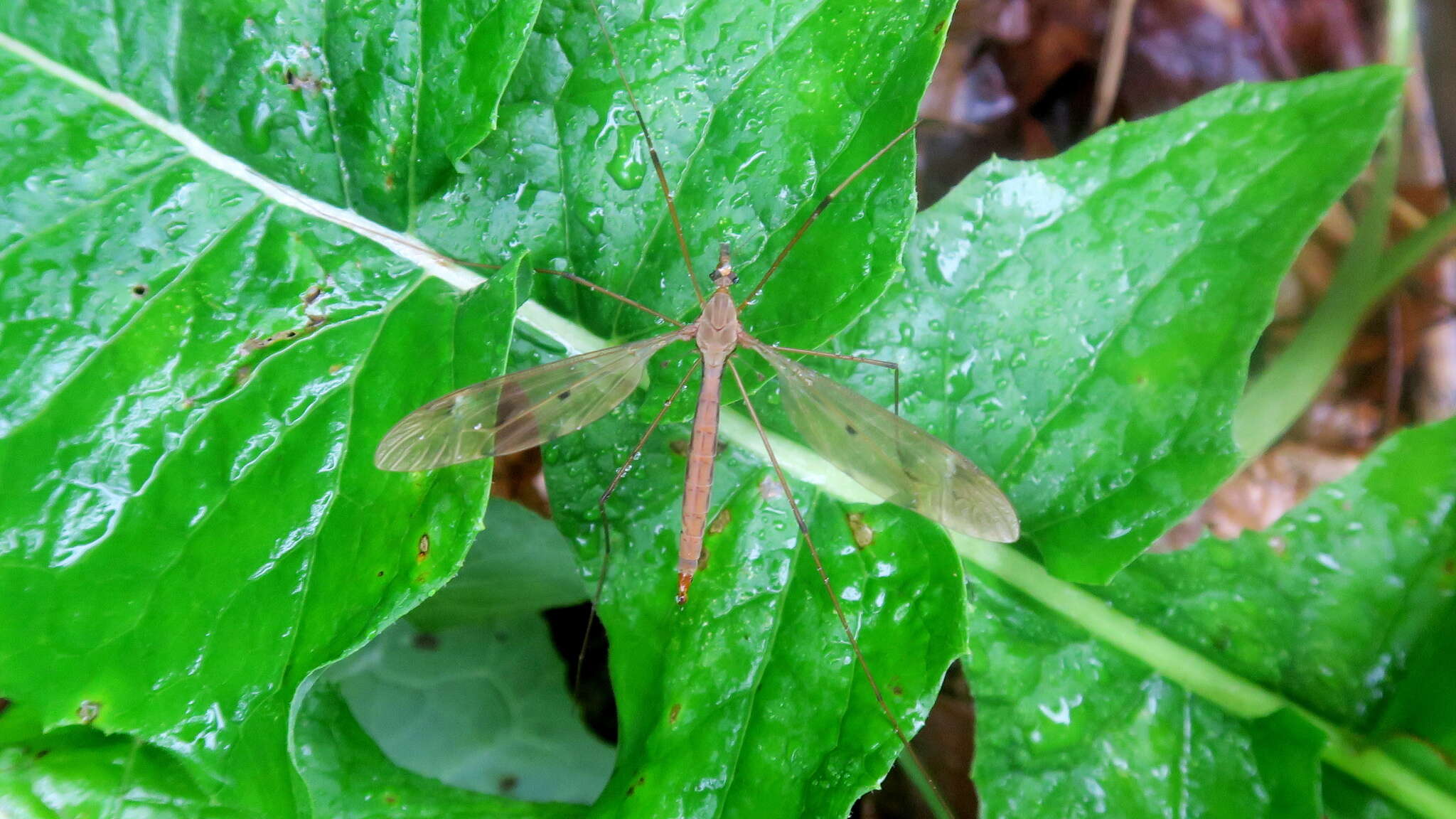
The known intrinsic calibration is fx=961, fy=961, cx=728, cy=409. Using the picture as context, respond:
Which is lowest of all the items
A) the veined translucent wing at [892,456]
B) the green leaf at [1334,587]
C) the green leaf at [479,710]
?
the green leaf at [479,710]

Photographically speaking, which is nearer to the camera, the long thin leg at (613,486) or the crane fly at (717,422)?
the crane fly at (717,422)

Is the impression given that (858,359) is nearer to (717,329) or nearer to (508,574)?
(717,329)

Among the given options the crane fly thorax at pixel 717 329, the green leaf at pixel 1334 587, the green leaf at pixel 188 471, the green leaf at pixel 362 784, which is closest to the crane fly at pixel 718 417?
the crane fly thorax at pixel 717 329

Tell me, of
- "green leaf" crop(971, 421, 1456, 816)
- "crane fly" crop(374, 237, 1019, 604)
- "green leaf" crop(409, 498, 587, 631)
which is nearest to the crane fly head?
"crane fly" crop(374, 237, 1019, 604)

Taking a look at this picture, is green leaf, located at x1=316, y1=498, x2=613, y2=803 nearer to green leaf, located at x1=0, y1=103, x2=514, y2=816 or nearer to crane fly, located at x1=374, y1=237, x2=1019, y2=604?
crane fly, located at x1=374, y1=237, x2=1019, y2=604

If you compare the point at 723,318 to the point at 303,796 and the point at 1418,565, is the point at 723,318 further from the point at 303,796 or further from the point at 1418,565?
the point at 1418,565

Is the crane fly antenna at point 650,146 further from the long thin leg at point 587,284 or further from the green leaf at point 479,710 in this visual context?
the green leaf at point 479,710
